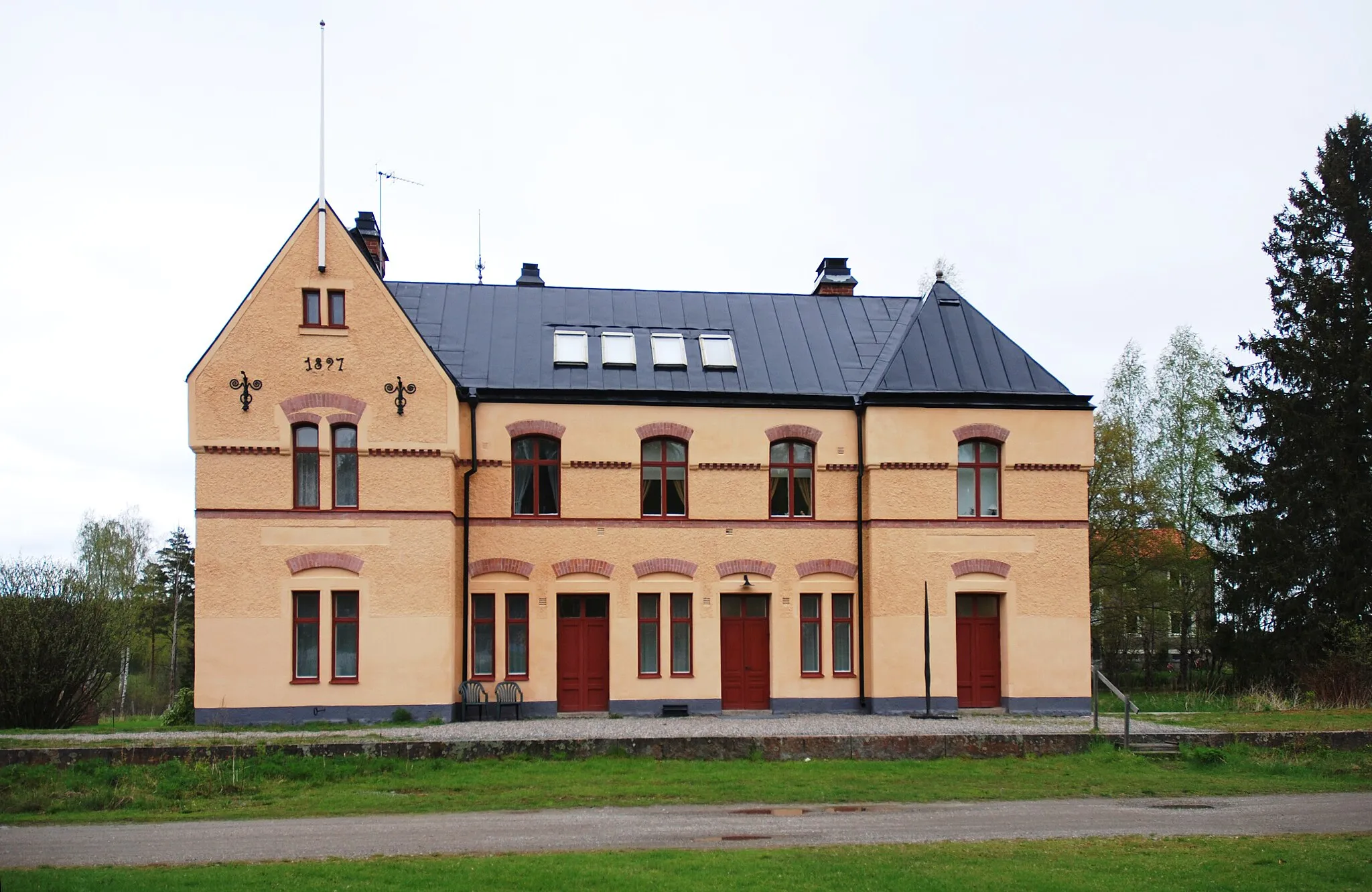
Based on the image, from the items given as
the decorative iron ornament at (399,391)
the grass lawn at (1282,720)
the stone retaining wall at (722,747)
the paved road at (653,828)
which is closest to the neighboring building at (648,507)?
the decorative iron ornament at (399,391)

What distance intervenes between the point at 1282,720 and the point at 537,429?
1458 centimetres

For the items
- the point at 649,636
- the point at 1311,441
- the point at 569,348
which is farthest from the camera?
the point at 1311,441

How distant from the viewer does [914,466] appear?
81.9 feet

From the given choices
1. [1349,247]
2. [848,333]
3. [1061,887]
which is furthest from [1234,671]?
[1061,887]

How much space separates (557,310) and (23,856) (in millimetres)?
17540

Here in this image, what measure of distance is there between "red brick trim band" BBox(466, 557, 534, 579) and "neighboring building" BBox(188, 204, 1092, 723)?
1.9 inches

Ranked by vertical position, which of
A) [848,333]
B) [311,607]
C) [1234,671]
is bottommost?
[1234,671]

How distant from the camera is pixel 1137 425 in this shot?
41406mm

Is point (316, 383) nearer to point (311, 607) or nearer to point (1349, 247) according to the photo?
point (311, 607)

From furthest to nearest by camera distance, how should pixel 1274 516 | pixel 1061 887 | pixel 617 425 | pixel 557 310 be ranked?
pixel 1274 516, pixel 557 310, pixel 617 425, pixel 1061 887

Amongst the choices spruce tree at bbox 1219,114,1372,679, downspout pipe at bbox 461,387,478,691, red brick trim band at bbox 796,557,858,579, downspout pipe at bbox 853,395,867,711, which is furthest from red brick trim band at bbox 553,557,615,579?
spruce tree at bbox 1219,114,1372,679

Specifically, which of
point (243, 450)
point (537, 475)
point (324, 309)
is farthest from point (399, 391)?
point (537, 475)

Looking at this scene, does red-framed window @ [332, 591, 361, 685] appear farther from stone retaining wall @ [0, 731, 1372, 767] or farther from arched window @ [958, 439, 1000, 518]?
arched window @ [958, 439, 1000, 518]

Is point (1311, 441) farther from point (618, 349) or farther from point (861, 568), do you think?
point (618, 349)
